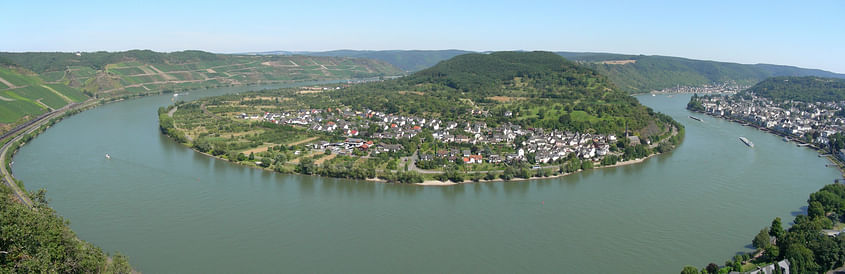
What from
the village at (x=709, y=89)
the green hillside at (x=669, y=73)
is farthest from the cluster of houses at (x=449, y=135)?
the village at (x=709, y=89)

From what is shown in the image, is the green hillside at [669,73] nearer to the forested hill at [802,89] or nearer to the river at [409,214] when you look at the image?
the forested hill at [802,89]

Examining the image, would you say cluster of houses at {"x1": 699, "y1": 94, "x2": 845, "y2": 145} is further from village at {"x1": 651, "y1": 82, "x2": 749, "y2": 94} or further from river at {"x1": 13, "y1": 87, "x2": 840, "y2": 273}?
village at {"x1": 651, "y1": 82, "x2": 749, "y2": 94}

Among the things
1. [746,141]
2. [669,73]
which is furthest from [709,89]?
[746,141]

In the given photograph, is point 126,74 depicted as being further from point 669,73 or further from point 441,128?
point 669,73

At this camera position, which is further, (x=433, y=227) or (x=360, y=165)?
(x=360, y=165)

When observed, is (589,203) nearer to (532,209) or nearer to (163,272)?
(532,209)

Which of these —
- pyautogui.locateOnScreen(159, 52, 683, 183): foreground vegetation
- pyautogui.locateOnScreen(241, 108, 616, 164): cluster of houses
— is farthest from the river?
pyautogui.locateOnScreen(241, 108, 616, 164): cluster of houses

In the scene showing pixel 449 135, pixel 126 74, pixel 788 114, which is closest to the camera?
pixel 449 135

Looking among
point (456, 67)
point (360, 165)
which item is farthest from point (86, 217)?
point (456, 67)
